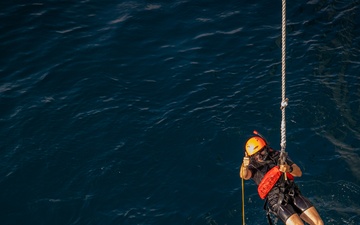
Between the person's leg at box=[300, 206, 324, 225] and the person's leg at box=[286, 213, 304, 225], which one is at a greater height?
the person's leg at box=[286, 213, 304, 225]

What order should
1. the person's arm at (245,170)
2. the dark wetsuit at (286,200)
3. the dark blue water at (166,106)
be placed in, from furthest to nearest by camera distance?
the dark blue water at (166,106), the person's arm at (245,170), the dark wetsuit at (286,200)

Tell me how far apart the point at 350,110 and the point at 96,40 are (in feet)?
39.6

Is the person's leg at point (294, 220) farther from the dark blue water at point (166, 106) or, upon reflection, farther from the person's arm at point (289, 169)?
the dark blue water at point (166, 106)

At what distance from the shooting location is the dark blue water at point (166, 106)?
14.5m

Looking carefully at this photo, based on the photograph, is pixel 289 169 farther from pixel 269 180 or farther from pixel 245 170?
pixel 245 170

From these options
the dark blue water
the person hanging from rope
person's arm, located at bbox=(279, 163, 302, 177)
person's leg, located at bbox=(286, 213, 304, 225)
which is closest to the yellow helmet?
the person hanging from rope

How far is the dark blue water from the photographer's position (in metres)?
14.5

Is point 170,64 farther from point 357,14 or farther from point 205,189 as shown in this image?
point 357,14

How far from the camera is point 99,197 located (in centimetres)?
1478

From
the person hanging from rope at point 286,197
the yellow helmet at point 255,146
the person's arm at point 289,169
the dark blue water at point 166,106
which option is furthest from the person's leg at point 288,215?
the dark blue water at point 166,106

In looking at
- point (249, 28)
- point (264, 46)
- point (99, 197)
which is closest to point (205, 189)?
point (99, 197)

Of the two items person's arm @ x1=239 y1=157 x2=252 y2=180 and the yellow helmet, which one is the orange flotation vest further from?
the yellow helmet

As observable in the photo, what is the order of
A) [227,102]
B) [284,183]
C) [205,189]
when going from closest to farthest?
[284,183], [205,189], [227,102]

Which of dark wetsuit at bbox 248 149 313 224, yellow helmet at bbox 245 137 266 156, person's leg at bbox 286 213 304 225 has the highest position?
yellow helmet at bbox 245 137 266 156
